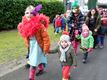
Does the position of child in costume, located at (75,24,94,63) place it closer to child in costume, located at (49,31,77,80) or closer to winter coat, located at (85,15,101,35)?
winter coat, located at (85,15,101,35)

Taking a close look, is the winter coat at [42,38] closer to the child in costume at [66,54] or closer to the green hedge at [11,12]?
the child in costume at [66,54]

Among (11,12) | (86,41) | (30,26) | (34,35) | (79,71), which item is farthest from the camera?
(11,12)

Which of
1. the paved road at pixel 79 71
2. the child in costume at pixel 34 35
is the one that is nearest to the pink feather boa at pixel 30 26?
the child in costume at pixel 34 35

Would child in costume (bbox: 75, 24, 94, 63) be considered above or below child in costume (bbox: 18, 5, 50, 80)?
below

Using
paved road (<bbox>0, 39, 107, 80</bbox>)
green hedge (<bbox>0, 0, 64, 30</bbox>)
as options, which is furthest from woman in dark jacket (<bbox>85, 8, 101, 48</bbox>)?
green hedge (<bbox>0, 0, 64, 30</bbox>)

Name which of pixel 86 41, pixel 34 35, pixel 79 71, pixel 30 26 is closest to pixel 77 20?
pixel 86 41

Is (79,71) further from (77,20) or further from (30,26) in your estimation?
(77,20)

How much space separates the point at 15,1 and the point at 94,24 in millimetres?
8292

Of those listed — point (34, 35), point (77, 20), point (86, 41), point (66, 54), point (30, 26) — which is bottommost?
point (86, 41)

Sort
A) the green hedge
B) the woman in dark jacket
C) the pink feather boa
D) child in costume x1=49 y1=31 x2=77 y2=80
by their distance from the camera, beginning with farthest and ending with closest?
1. the green hedge
2. the woman in dark jacket
3. child in costume x1=49 y1=31 x2=77 y2=80
4. the pink feather boa

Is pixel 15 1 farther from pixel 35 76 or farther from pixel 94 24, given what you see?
pixel 35 76

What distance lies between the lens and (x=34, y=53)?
8586mm

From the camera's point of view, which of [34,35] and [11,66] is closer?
[34,35]

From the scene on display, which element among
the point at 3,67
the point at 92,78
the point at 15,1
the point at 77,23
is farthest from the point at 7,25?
the point at 92,78
